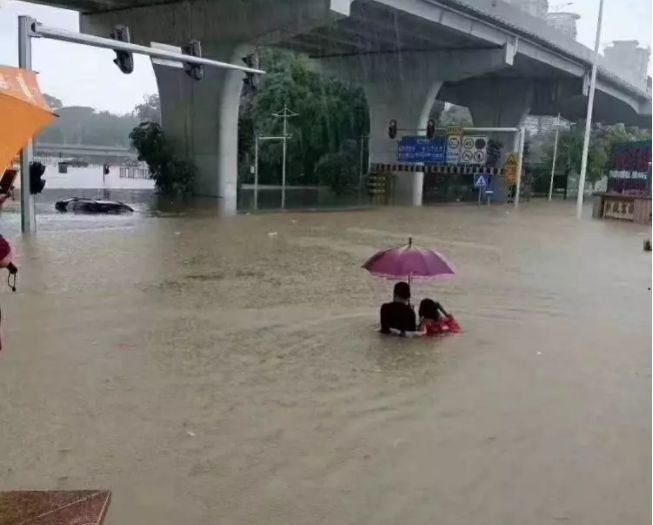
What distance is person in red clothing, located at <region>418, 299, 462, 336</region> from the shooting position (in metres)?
8.48

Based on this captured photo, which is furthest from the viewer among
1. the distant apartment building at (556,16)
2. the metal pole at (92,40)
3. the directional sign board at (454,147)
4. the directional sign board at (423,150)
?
the distant apartment building at (556,16)

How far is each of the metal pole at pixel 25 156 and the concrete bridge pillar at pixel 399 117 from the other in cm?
2556

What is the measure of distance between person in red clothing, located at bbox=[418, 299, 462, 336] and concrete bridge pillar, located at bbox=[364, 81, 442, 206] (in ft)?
105

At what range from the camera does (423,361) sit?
750cm

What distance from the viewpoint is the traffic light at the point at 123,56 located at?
16.2m

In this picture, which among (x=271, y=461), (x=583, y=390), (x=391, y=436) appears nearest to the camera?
(x=271, y=461)

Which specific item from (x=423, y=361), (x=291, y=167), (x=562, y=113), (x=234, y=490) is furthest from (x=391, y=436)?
(x=562, y=113)

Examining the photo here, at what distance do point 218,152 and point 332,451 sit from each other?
28.1 metres

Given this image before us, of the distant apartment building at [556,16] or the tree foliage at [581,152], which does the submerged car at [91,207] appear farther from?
the tree foliage at [581,152]

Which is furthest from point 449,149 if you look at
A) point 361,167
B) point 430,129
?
point 361,167

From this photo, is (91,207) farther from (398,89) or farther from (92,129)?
(92,129)

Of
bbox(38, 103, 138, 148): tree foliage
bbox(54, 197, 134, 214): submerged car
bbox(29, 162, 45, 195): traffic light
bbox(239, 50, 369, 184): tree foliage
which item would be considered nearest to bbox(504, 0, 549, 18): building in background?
bbox(239, 50, 369, 184): tree foliage

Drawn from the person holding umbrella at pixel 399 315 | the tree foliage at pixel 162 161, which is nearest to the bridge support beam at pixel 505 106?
the tree foliage at pixel 162 161

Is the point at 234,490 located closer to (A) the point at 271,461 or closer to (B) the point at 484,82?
(A) the point at 271,461
